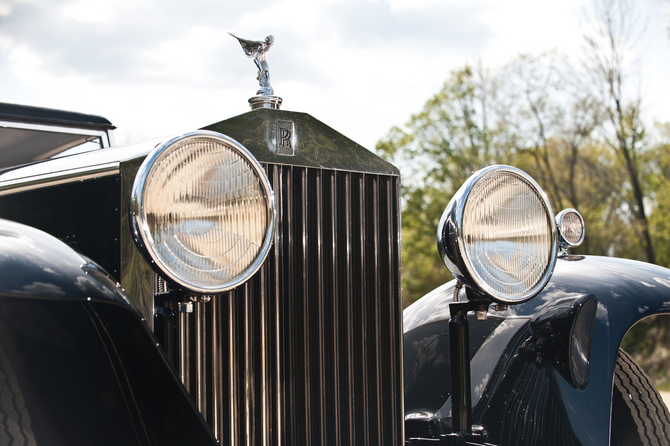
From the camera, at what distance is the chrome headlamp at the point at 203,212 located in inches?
48.5

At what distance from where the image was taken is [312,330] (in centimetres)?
168

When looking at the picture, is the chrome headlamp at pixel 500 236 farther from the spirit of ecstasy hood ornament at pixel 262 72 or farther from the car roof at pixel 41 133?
the car roof at pixel 41 133

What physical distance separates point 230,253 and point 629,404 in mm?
1731

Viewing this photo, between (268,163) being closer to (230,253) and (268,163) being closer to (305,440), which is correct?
(230,253)

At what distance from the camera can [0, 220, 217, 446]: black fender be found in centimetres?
104

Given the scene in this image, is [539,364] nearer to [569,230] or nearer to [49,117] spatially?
[569,230]

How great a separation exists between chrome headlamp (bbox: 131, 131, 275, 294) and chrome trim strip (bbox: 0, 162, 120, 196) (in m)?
0.27

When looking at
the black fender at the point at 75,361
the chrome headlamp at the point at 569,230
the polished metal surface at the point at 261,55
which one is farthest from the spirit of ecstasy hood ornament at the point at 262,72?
the chrome headlamp at the point at 569,230

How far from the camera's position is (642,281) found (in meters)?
2.22

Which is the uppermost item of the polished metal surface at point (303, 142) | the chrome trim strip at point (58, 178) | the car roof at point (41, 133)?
the car roof at point (41, 133)

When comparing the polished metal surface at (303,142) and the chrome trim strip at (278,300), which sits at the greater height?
the polished metal surface at (303,142)

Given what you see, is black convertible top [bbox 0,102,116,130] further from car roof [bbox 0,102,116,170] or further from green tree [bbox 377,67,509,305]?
green tree [bbox 377,67,509,305]

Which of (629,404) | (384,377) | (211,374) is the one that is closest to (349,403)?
(384,377)

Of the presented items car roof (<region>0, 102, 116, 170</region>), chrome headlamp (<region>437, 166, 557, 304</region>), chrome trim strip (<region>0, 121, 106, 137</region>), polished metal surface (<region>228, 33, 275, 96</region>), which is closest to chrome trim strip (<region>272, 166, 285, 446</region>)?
polished metal surface (<region>228, 33, 275, 96</region>)
